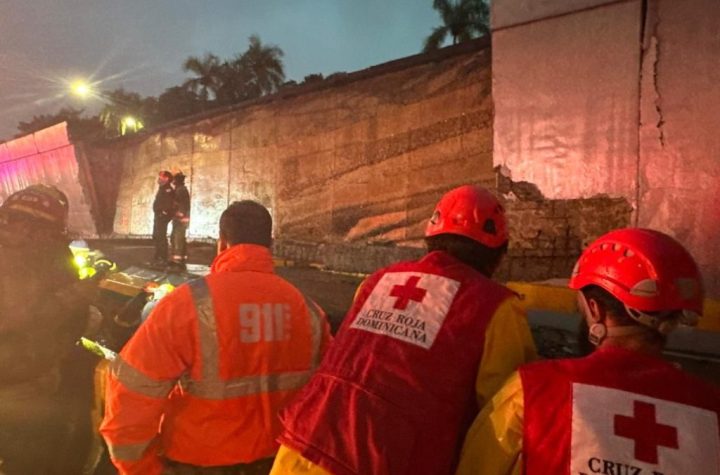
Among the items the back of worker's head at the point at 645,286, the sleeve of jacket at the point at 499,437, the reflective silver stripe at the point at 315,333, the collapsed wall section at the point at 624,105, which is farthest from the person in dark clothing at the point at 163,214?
the back of worker's head at the point at 645,286

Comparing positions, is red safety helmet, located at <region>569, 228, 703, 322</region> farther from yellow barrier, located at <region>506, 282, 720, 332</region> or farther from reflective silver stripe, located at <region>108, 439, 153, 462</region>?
yellow barrier, located at <region>506, 282, 720, 332</region>

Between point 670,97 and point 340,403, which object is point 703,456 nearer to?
point 340,403

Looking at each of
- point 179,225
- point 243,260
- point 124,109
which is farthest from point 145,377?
point 124,109

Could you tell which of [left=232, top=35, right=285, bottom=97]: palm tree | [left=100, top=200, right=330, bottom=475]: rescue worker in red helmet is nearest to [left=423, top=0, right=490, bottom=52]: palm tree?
[left=232, top=35, right=285, bottom=97]: palm tree

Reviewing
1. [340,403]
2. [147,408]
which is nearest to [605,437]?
[340,403]

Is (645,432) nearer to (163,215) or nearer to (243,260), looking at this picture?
(243,260)

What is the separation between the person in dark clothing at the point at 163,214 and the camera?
8961mm

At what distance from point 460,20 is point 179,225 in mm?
16430

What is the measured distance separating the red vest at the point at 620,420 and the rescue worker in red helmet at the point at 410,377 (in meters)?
0.26

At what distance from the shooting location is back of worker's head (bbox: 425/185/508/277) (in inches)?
79.0

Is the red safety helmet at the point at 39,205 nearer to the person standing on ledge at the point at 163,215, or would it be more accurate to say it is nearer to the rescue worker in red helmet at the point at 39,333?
the rescue worker in red helmet at the point at 39,333

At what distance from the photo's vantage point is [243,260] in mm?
2367

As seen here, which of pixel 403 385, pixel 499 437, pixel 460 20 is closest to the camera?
pixel 499 437

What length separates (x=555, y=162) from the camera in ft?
20.1
